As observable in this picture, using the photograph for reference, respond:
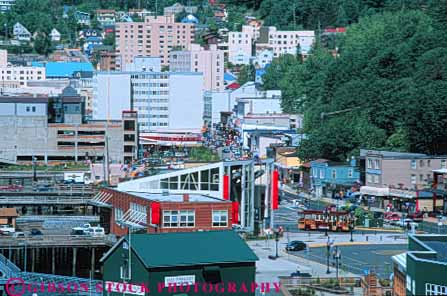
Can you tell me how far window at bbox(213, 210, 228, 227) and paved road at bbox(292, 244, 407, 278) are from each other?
171cm

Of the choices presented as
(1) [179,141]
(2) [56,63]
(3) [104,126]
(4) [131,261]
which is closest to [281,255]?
(4) [131,261]

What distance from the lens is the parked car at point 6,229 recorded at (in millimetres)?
26645

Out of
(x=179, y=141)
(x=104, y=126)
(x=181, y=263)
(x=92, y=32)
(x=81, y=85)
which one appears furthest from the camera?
(x=92, y=32)

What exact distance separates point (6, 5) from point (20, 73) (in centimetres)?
2659

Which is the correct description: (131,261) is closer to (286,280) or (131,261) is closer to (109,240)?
(286,280)

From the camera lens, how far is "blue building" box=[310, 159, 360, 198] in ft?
118

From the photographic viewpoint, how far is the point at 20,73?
6694 cm

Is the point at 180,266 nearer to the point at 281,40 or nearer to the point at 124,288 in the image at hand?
the point at 124,288

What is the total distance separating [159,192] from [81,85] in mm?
36928

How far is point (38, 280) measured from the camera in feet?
68.8

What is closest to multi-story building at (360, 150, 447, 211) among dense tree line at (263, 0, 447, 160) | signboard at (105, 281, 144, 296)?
dense tree line at (263, 0, 447, 160)

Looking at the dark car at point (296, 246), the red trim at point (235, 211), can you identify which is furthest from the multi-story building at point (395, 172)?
the red trim at point (235, 211)

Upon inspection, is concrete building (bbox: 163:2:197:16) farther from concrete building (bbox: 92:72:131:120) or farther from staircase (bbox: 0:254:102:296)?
staircase (bbox: 0:254:102:296)

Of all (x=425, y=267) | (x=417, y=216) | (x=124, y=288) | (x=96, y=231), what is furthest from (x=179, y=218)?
(x=417, y=216)
